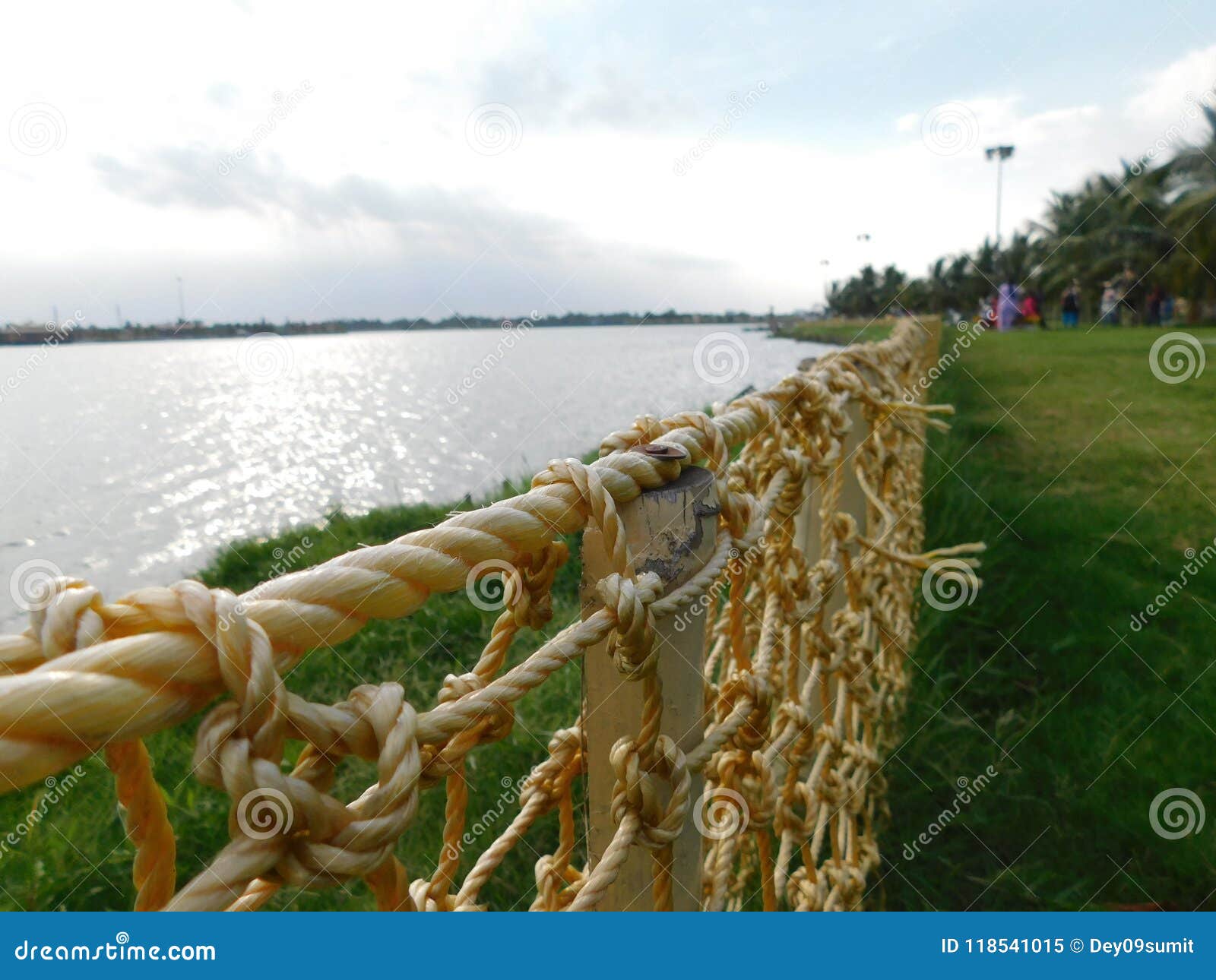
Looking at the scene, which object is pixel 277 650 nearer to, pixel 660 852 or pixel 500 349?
pixel 660 852

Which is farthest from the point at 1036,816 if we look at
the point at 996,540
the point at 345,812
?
the point at 345,812

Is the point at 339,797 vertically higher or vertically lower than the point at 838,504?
lower

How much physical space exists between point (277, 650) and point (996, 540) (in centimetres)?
407

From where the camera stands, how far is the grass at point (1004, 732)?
2152mm

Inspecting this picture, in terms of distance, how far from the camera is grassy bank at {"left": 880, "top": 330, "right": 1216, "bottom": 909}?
212 cm

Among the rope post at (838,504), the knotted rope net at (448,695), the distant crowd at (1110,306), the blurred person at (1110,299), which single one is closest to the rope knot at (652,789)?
the knotted rope net at (448,695)

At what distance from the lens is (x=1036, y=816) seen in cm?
232

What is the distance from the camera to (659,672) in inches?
35.3

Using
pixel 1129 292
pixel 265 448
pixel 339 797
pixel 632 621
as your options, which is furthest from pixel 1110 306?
pixel 632 621

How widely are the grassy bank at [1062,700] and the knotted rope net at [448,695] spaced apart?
0.87 meters

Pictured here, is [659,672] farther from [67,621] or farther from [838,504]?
[838,504]

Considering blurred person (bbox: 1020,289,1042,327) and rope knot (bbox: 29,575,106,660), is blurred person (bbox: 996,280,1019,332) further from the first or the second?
rope knot (bbox: 29,575,106,660)

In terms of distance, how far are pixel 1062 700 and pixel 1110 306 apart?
3258 cm

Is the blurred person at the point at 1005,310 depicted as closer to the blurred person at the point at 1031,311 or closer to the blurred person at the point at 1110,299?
the blurred person at the point at 1031,311
